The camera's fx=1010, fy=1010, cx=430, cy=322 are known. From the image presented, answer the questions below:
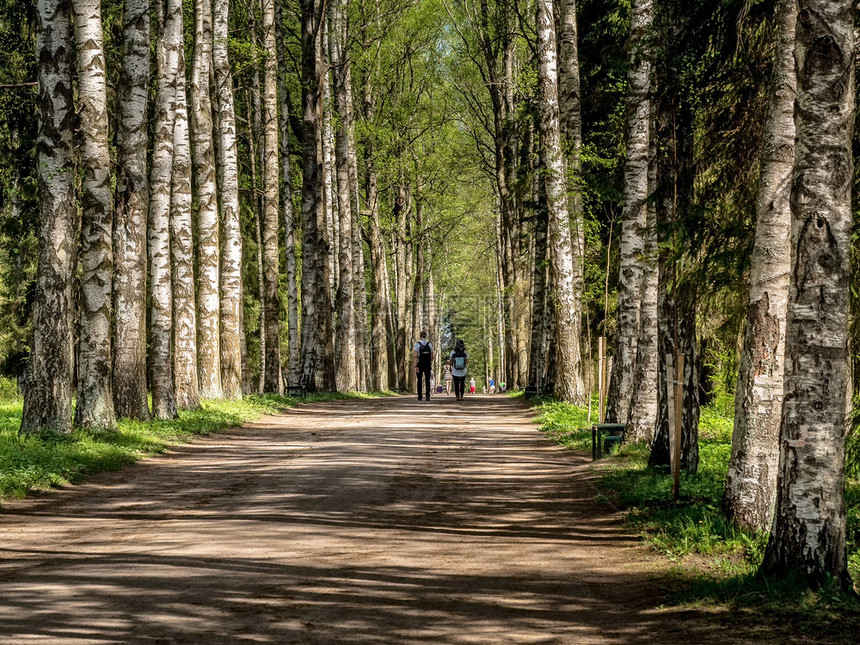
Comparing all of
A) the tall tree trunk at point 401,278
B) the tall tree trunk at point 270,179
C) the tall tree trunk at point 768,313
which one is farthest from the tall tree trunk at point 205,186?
the tall tree trunk at point 401,278

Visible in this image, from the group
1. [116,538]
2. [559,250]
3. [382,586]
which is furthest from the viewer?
[559,250]

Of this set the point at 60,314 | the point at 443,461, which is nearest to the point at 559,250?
the point at 443,461

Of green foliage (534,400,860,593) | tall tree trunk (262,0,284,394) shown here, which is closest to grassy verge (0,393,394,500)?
green foliage (534,400,860,593)

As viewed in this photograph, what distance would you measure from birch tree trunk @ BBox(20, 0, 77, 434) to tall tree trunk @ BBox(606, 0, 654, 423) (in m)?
8.15

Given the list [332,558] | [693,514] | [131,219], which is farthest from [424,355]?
[332,558]

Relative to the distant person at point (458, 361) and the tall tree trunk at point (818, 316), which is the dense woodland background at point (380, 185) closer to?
the tall tree trunk at point (818, 316)

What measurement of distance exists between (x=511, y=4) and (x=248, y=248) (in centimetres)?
1644

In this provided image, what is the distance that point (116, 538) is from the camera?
870 centimetres

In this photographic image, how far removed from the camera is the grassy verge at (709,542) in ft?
20.1

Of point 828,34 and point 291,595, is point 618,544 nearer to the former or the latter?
point 291,595

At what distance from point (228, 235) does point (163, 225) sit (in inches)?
203

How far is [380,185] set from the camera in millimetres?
48719

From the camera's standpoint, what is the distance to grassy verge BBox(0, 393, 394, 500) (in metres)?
11.5

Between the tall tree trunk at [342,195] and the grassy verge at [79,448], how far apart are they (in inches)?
581
